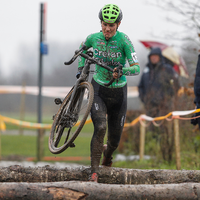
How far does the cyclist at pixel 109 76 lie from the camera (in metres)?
5.32

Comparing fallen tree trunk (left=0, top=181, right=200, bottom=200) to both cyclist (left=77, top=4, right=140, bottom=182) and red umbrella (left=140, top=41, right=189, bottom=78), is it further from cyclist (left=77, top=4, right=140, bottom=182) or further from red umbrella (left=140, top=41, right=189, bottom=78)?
red umbrella (left=140, top=41, right=189, bottom=78)

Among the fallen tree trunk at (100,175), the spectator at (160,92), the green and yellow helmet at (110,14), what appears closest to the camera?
the green and yellow helmet at (110,14)

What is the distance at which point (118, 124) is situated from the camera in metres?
5.75

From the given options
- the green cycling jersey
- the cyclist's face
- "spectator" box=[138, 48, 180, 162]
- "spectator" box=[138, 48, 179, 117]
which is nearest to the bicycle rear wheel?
the green cycling jersey

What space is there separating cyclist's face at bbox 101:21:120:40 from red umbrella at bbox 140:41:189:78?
4866 millimetres

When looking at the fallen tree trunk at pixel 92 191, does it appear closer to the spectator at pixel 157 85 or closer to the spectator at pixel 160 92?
the spectator at pixel 160 92

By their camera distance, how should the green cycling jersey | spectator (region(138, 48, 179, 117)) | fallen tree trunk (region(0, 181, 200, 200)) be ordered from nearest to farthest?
1. fallen tree trunk (region(0, 181, 200, 200))
2. the green cycling jersey
3. spectator (region(138, 48, 179, 117))

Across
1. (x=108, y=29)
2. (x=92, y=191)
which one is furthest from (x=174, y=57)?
(x=92, y=191)

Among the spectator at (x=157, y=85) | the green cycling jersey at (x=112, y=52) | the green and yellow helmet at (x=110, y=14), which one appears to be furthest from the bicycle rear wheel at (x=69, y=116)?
the spectator at (x=157, y=85)

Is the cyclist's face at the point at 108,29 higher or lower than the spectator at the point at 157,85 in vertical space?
higher

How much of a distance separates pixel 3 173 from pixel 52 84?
23.8 meters

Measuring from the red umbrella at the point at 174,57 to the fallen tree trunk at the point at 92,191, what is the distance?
5.78 meters

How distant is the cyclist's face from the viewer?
539 centimetres

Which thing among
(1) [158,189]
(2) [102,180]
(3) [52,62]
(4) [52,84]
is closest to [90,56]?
(2) [102,180]
